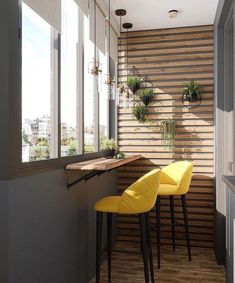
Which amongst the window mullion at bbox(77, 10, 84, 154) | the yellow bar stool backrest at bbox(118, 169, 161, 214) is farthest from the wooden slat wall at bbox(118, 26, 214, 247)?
the yellow bar stool backrest at bbox(118, 169, 161, 214)

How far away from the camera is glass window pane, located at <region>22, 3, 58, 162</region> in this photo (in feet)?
6.91

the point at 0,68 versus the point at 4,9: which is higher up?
the point at 4,9

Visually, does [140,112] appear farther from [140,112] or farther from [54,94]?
[54,94]

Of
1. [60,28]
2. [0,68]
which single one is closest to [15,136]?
[0,68]

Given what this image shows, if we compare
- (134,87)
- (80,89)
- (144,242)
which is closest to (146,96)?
(134,87)

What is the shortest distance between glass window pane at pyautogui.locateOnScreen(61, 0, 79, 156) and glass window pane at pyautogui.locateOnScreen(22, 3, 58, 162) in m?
0.20

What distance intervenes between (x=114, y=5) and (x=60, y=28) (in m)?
1.33

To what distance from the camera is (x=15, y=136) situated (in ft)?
6.11

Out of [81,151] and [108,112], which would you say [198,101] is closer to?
[108,112]

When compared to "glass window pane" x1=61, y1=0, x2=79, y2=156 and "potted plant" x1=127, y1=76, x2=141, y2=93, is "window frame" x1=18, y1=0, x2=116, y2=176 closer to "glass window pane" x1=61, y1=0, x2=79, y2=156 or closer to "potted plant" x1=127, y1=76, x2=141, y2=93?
"glass window pane" x1=61, y1=0, x2=79, y2=156

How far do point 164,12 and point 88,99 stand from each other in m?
1.46

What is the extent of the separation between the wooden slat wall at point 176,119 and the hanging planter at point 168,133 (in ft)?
0.22

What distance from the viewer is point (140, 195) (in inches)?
103

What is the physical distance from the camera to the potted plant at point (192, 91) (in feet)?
13.4
